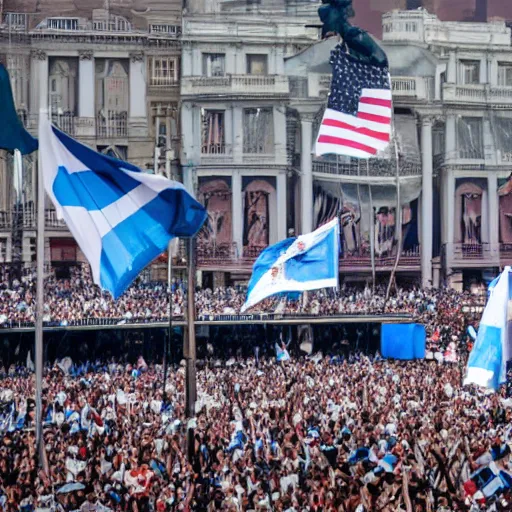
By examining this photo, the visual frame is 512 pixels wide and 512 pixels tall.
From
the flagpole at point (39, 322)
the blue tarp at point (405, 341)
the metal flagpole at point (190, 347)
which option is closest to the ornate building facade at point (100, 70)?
the blue tarp at point (405, 341)

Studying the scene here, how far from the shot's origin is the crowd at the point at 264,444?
65.8 feet

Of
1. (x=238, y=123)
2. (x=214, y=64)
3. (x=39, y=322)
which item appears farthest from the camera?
(x=214, y=64)

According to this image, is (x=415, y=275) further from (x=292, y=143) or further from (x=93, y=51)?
(x=93, y=51)

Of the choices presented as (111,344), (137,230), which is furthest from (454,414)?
(111,344)

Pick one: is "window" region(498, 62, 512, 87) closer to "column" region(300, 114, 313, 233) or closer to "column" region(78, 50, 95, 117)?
"column" region(300, 114, 313, 233)

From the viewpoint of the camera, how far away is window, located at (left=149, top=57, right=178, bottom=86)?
2093 inches

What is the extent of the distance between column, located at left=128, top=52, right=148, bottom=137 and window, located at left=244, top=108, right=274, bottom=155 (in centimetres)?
355

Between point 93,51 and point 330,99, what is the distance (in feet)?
91.1

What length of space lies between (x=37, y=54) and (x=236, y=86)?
695 centimetres

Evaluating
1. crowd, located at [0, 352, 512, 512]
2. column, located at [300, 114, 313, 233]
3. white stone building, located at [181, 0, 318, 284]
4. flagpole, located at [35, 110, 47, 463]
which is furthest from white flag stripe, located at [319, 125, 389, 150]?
column, located at [300, 114, 313, 233]

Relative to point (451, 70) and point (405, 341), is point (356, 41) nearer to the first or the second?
point (405, 341)

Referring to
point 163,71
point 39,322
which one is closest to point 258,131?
point 163,71

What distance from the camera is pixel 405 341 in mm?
43656

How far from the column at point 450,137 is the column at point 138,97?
35.4 feet
